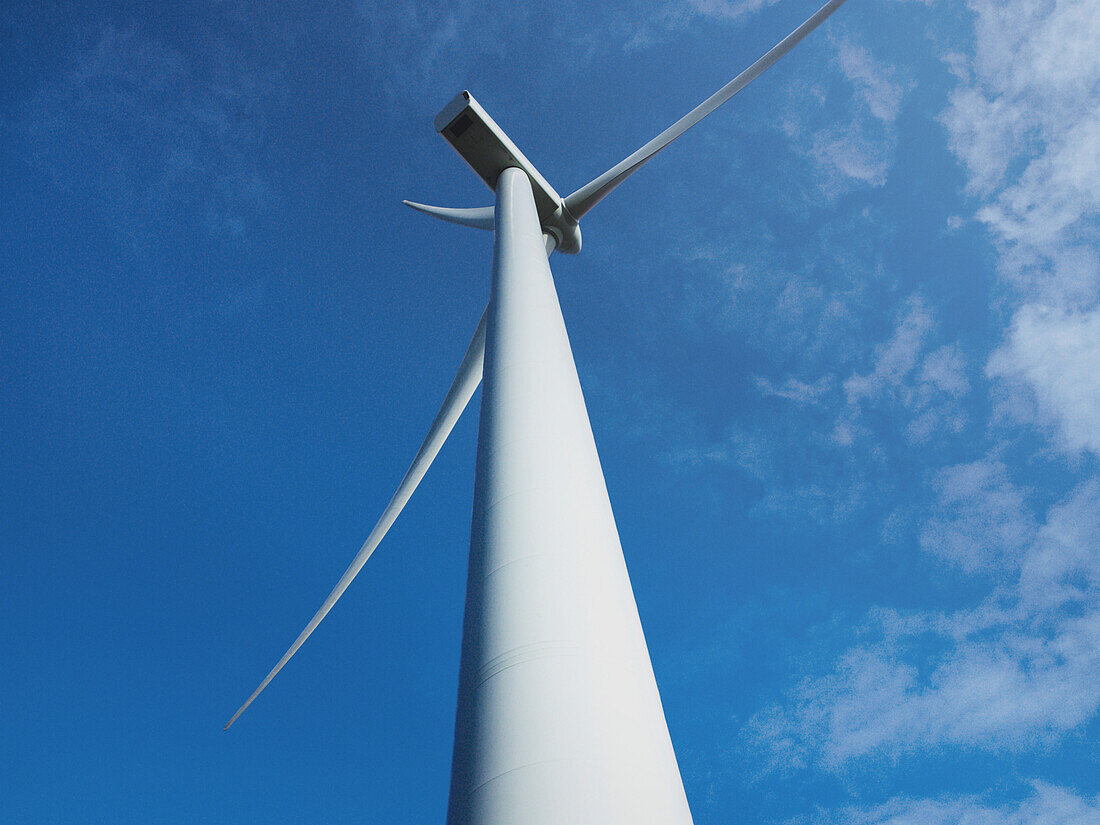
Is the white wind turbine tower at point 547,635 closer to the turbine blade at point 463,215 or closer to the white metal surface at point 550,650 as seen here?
the white metal surface at point 550,650

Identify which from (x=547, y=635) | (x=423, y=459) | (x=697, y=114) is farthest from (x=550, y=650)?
(x=697, y=114)

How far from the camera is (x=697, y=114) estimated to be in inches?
633

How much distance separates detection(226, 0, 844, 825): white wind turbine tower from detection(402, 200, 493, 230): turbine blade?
37.8 feet

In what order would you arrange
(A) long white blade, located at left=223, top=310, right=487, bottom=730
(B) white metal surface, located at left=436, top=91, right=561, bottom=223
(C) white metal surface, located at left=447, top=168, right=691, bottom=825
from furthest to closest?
1. (B) white metal surface, located at left=436, top=91, right=561, bottom=223
2. (A) long white blade, located at left=223, top=310, right=487, bottom=730
3. (C) white metal surface, located at left=447, top=168, right=691, bottom=825

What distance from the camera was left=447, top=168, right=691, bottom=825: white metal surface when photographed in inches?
142

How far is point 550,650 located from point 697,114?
48.5ft

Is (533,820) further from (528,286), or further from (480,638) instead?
(528,286)

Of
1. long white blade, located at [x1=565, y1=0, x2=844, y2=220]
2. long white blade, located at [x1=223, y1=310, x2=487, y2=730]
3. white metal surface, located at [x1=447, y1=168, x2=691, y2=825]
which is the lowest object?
white metal surface, located at [x1=447, y1=168, x2=691, y2=825]

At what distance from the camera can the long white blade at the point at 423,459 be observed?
13727 millimetres

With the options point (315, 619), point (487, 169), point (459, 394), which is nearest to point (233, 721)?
point (315, 619)

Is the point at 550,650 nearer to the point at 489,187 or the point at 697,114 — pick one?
the point at 697,114

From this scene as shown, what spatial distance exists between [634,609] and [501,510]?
3.89 ft

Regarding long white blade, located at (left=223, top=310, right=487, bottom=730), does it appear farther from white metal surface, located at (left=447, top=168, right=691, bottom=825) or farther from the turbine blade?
white metal surface, located at (left=447, top=168, right=691, bottom=825)

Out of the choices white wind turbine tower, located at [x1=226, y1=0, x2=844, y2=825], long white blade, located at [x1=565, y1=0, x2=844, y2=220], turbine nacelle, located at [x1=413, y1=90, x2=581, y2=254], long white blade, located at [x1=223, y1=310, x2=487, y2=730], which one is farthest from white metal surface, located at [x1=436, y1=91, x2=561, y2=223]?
white wind turbine tower, located at [x1=226, y1=0, x2=844, y2=825]
